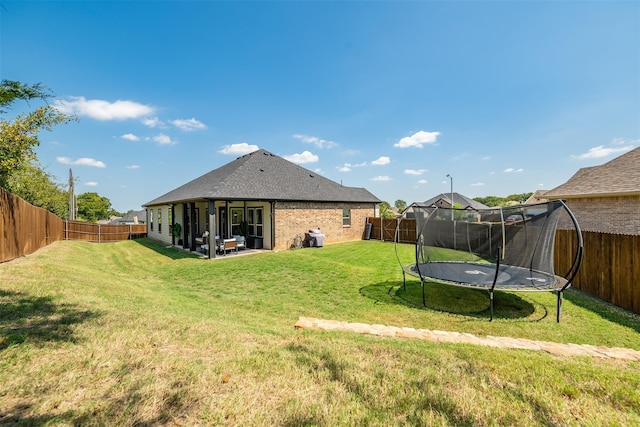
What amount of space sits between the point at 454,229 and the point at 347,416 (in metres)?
7.98

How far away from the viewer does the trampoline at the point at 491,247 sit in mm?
6461

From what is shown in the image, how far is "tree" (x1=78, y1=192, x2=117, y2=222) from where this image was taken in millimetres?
63541

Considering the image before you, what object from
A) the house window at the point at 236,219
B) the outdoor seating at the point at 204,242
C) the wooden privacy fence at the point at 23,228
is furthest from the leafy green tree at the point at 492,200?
the wooden privacy fence at the point at 23,228

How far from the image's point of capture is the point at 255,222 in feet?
53.4

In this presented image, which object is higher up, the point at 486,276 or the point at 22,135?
the point at 22,135

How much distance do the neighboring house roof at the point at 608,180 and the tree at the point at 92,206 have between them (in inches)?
3217

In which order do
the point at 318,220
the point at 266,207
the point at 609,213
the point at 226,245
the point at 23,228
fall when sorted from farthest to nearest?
the point at 318,220
the point at 266,207
the point at 226,245
the point at 609,213
the point at 23,228

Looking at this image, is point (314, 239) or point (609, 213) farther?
point (314, 239)

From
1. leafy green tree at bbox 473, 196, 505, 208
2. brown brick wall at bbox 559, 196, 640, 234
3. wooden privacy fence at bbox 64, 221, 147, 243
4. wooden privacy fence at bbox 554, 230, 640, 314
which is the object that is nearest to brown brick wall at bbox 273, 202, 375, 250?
brown brick wall at bbox 559, 196, 640, 234

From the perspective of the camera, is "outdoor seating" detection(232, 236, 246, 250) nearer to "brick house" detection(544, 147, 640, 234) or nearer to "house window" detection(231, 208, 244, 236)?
"house window" detection(231, 208, 244, 236)

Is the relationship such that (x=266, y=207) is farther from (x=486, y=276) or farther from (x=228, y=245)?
(x=486, y=276)

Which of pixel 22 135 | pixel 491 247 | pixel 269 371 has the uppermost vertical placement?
pixel 22 135

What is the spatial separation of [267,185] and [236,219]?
3.32 meters

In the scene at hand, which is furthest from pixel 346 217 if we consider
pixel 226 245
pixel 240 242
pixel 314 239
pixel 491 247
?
pixel 491 247
